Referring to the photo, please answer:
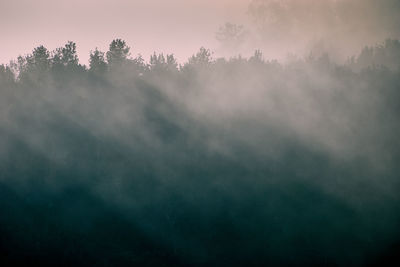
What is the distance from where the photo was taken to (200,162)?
24.0 metres

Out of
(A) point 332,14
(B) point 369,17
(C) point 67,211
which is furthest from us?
(A) point 332,14

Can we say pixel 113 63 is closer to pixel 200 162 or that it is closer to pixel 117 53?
pixel 117 53

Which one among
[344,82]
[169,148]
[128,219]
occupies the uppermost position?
[344,82]

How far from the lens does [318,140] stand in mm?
23375

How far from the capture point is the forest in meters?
21.0

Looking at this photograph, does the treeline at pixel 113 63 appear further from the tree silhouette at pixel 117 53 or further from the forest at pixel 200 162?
the forest at pixel 200 162

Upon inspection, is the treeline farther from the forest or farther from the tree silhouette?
the forest

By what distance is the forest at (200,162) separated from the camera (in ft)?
68.8

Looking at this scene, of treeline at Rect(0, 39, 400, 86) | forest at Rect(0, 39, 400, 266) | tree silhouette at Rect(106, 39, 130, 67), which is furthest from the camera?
tree silhouette at Rect(106, 39, 130, 67)

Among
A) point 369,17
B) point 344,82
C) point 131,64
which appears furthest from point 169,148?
point 369,17

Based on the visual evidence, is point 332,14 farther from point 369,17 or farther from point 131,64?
point 131,64

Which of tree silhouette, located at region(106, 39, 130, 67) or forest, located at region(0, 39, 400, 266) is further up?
tree silhouette, located at region(106, 39, 130, 67)

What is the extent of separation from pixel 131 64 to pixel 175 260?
1625 cm

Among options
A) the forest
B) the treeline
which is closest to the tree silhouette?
the treeline
